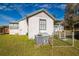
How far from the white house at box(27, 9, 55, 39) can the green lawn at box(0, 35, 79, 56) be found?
134mm

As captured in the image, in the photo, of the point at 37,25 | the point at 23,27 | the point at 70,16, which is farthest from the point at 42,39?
the point at 70,16

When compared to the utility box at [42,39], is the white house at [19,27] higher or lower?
higher

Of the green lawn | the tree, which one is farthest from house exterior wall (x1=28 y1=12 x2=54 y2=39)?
the tree

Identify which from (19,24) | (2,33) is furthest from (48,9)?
(2,33)

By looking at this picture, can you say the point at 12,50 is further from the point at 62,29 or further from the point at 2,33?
the point at 62,29

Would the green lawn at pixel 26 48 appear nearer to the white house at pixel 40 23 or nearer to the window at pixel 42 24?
the white house at pixel 40 23

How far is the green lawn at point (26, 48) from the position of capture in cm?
427

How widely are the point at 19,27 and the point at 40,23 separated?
1.04 feet

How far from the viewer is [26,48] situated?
14.1 ft

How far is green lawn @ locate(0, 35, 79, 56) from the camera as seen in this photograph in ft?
14.0

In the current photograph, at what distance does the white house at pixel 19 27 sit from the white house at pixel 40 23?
7 centimetres

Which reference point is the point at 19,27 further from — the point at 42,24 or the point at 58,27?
the point at 58,27

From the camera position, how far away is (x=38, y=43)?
4.32 meters

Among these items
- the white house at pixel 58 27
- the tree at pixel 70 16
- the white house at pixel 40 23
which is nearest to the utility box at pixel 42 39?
the white house at pixel 40 23
